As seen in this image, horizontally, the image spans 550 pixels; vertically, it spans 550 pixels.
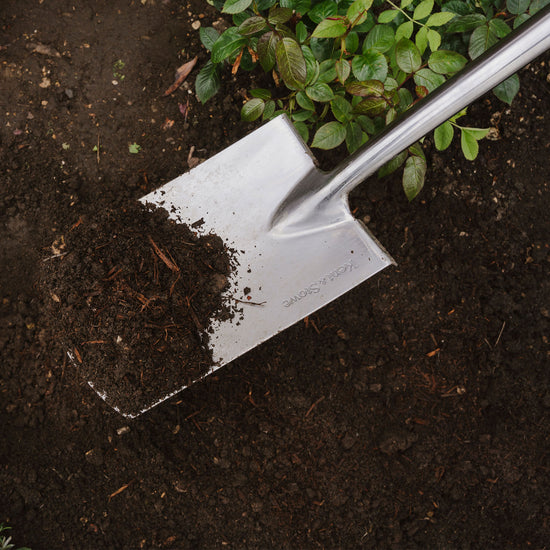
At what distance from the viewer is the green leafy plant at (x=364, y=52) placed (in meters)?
1.07

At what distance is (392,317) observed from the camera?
5.03ft

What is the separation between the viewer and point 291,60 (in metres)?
1.05

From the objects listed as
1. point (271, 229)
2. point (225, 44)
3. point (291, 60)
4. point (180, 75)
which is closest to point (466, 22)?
point (291, 60)

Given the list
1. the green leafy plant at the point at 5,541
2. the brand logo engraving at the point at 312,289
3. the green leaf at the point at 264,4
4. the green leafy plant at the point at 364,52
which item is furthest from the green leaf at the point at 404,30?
the green leafy plant at the point at 5,541

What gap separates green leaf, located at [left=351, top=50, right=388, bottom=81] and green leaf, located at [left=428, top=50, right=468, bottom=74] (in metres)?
0.12

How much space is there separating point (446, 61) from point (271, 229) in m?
0.61

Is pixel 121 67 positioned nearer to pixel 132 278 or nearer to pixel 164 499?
pixel 132 278

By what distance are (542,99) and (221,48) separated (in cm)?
113

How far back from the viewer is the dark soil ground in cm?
150

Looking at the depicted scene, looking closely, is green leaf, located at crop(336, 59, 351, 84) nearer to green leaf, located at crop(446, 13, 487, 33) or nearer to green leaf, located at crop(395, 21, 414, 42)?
green leaf, located at crop(395, 21, 414, 42)

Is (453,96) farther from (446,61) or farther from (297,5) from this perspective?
(297,5)

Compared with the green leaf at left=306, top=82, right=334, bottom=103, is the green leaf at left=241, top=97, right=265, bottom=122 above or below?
above

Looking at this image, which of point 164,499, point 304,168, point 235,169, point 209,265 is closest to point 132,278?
point 209,265

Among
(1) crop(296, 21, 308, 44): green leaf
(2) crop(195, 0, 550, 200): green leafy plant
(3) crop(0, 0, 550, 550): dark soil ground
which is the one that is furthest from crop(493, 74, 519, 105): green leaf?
(1) crop(296, 21, 308, 44): green leaf
